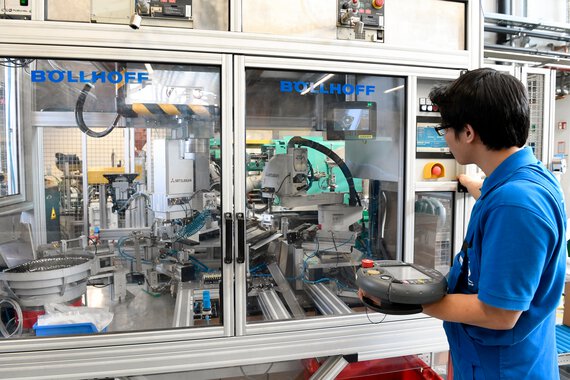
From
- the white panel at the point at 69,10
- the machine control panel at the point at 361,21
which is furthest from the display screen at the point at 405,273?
the white panel at the point at 69,10

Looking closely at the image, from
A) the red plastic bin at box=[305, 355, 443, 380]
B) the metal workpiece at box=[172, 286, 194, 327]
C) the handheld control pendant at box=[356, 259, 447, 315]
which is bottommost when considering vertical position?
the red plastic bin at box=[305, 355, 443, 380]

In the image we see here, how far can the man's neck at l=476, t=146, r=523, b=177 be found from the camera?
107 centimetres

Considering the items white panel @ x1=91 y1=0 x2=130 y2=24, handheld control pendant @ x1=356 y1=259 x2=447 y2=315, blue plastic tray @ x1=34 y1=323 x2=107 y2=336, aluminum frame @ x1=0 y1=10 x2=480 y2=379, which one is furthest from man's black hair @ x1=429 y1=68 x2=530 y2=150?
blue plastic tray @ x1=34 y1=323 x2=107 y2=336

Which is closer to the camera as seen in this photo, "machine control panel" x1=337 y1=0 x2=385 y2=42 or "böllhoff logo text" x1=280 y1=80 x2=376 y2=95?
"machine control panel" x1=337 y1=0 x2=385 y2=42

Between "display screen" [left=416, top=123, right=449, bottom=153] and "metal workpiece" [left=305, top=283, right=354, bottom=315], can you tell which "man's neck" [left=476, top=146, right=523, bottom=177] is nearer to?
"display screen" [left=416, top=123, right=449, bottom=153]

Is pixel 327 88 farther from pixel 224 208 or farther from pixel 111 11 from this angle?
pixel 111 11

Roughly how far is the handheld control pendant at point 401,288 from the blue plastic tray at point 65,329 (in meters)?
1.22

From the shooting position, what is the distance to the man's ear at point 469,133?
1040 mm

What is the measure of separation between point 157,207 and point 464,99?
158 cm

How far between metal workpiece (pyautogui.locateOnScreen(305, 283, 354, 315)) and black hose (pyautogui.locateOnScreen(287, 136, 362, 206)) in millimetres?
554

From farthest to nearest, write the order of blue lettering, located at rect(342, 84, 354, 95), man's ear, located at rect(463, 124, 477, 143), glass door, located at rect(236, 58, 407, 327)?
1. glass door, located at rect(236, 58, 407, 327)
2. blue lettering, located at rect(342, 84, 354, 95)
3. man's ear, located at rect(463, 124, 477, 143)

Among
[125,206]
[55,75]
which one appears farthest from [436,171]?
[55,75]

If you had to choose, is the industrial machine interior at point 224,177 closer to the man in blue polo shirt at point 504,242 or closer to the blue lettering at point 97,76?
the blue lettering at point 97,76

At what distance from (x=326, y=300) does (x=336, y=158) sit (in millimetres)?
850
